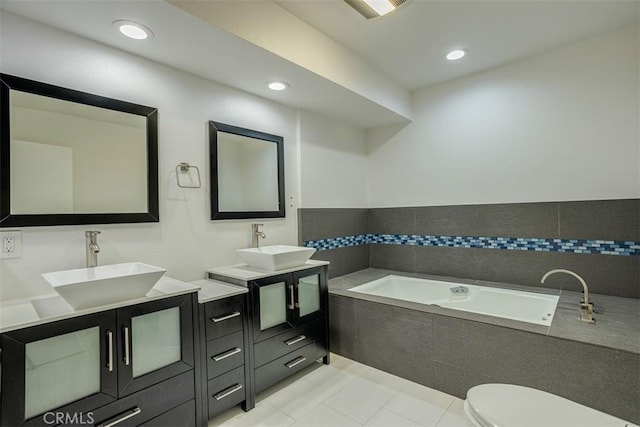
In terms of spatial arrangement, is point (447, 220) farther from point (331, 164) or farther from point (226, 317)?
point (226, 317)

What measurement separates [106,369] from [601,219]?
356 cm

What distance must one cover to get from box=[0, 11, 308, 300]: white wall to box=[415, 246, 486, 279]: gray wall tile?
1.67 m

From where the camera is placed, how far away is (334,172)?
140 inches

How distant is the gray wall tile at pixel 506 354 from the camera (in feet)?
6.18

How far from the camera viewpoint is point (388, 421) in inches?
76.1

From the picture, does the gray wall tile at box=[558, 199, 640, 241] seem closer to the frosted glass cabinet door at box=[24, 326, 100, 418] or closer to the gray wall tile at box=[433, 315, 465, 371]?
the gray wall tile at box=[433, 315, 465, 371]

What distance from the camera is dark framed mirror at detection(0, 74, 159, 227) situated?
5.22ft

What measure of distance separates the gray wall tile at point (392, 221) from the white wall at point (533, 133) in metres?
0.13

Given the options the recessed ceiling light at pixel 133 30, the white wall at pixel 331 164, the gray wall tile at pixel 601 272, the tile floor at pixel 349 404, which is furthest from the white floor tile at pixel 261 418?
the gray wall tile at pixel 601 272

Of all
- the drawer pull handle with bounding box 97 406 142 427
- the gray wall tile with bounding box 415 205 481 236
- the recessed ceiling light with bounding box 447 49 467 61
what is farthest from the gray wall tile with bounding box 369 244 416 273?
the drawer pull handle with bounding box 97 406 142 427

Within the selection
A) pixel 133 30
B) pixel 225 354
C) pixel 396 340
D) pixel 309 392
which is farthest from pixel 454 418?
pixel 133 30

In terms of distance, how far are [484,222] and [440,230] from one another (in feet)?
1.49

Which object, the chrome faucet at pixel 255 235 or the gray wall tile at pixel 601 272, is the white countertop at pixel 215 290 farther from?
the gray wall tile at pixel 601 272

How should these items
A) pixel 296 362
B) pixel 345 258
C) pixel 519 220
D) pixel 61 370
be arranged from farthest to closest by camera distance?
1. pixel 345 258
2. pixel 519 220
3. pixel 296 362
4. pixel 61 370
